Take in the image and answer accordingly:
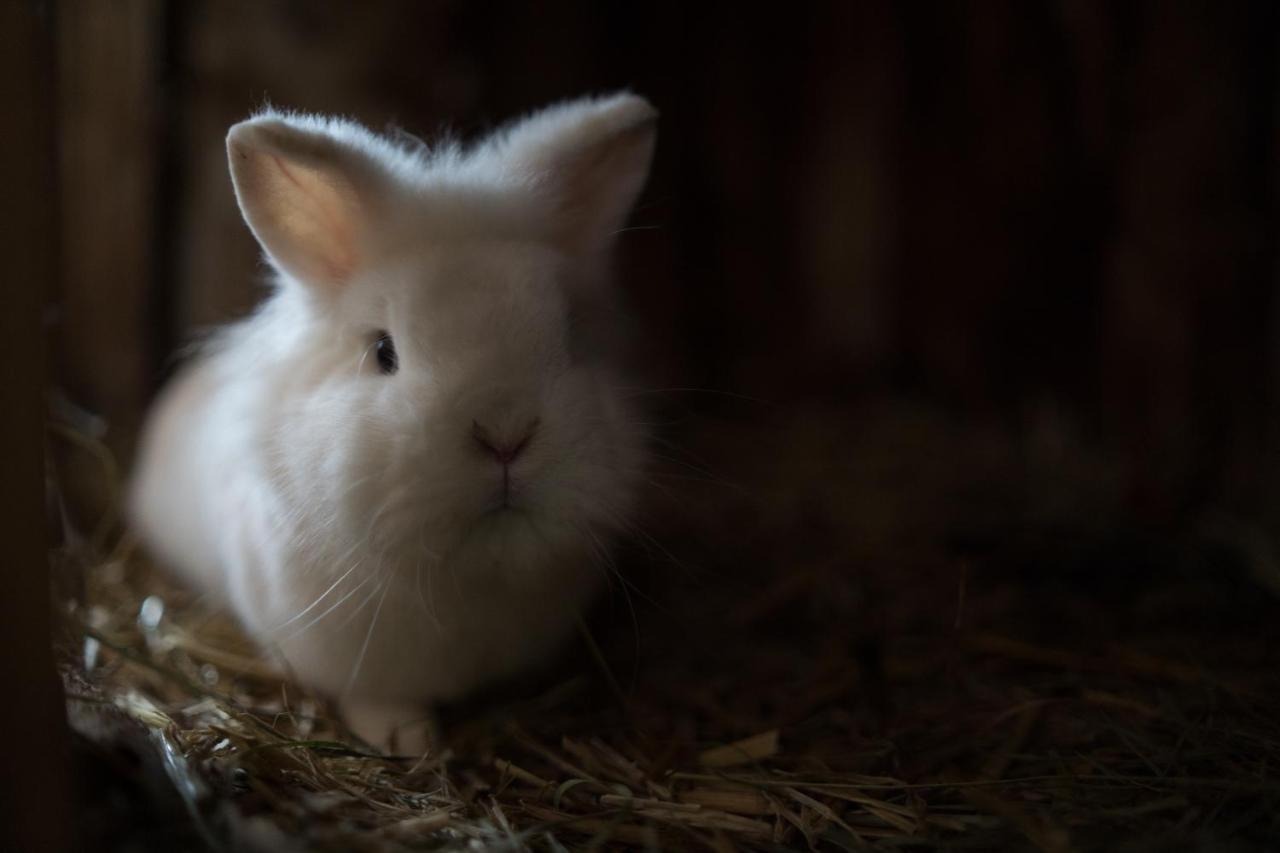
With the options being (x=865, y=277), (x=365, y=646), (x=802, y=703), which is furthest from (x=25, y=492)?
(x=865, y=277)

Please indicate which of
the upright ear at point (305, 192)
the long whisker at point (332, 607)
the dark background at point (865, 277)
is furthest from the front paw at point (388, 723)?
the upright ear at point (305, 192)

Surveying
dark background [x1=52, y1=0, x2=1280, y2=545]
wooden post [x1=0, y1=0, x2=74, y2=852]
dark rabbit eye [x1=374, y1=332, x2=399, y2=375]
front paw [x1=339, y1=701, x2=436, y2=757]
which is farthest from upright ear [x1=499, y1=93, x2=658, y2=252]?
front paw [x1=339, y1=701, x2=436, y2=757]

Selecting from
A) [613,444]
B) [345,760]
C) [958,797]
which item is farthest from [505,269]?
[958,797]

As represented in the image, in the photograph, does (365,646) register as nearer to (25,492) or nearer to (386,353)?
(386,353)

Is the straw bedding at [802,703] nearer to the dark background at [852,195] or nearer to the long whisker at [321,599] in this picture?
the long whisker at [321,599]

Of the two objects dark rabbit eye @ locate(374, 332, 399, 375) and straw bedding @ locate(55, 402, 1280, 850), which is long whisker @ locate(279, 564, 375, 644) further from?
dark rabbit eye @ locate(374, 332, 399, 375)

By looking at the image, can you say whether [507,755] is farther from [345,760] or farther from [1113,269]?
[1113,269]
